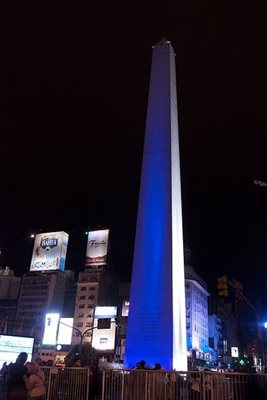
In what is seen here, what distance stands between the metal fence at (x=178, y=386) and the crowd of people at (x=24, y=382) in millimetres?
2403

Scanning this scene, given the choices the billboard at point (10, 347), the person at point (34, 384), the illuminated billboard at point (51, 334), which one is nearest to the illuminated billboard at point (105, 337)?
the illuminated billboard at point (51, 334)

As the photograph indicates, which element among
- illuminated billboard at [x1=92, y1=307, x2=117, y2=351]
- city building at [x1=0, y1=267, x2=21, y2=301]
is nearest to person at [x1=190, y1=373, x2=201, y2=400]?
illuminated billboard at [x1=92, y1=307, x2=117, y2=351]

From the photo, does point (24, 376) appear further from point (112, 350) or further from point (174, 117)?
point (112, 350)

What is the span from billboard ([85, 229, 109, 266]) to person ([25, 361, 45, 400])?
223 feet

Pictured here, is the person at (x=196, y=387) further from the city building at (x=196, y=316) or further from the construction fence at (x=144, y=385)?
the city building at (x=196, y=316)

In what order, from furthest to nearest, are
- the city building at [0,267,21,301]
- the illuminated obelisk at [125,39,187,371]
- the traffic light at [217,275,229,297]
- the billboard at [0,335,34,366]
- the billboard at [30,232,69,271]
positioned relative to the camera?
the city building at [0,267,21,301]
the billboard at [30,232,69,271]
the illuminated obelisk at [125,39,187,371]
the billboard at [0,335,34,366]
the traffic light at [217,275,229,297]

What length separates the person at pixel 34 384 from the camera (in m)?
7.40

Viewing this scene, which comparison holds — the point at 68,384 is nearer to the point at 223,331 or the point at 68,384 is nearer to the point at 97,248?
the point at 97,248

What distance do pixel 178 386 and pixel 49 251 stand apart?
2915 inches

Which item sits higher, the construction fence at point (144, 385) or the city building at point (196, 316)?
the city building at point (196, 316)

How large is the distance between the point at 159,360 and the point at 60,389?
654cm

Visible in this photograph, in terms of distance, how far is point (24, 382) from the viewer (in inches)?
288

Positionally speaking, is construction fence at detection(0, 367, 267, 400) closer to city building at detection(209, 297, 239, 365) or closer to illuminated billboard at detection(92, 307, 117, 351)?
illuminated billboard at detection(92, 307, 117, 351)

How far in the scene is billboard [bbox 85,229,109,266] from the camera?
75.8 meters
